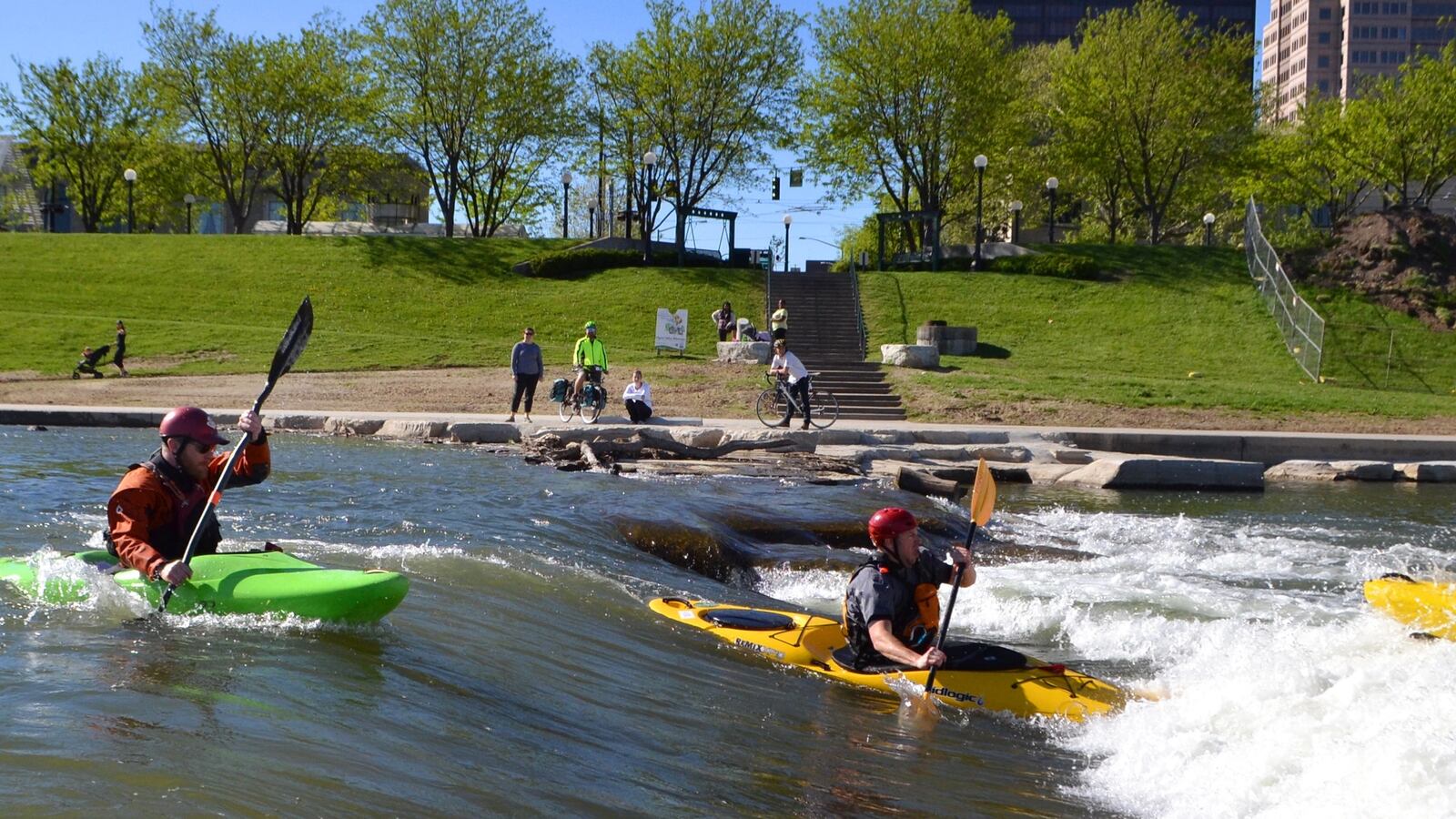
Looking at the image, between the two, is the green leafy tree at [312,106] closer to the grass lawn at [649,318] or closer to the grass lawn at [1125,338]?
the grass lawn at [649,318]

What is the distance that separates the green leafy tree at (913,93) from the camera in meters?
43.2

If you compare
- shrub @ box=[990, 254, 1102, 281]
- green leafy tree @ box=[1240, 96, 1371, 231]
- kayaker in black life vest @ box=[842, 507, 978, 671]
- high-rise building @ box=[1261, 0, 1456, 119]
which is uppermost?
high-rise building @ box=[1261, 0, 1456, 119]

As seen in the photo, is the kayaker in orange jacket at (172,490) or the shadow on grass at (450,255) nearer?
the kayaker in orange jacket at (172,490)

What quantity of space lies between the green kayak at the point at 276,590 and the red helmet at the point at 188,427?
2.09ft

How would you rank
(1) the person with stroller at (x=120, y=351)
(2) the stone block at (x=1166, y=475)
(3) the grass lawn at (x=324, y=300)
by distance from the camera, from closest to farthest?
(2) the stone block at (x=1166, y=475) < (1) the person with stroller at (x=120, y=351) < (3) the grass lawn at (x=324, y=300)

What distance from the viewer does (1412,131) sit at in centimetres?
4219

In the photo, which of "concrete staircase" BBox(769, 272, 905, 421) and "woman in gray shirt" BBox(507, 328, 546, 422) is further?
"concrete staircase" BBox(769, 272, 905, 421)

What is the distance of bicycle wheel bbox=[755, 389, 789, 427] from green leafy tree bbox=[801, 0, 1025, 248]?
25134 millimetres

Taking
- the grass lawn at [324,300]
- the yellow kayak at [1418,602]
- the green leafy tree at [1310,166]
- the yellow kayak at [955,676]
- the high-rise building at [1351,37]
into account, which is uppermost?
the high-rise building at [1351,37]

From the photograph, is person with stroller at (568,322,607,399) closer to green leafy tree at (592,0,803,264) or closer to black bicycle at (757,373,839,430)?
black bicycle at (757,373,839,430)

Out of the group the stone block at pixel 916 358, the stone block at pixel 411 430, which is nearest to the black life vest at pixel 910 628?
the stone block at pixel 411 430

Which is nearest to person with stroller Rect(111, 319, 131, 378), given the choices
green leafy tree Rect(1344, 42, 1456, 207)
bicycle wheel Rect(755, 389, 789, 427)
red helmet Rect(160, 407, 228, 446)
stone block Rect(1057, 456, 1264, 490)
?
bicycle wheel Rect(755, 389, 789, 427)

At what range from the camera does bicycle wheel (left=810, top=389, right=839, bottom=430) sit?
20.2 meters

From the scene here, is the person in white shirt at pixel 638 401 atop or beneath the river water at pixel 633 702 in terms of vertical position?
atop
